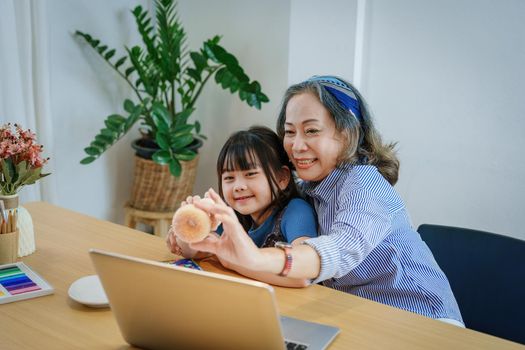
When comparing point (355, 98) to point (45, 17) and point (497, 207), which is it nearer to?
point (497, 207)

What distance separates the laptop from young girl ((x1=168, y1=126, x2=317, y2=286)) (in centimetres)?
58

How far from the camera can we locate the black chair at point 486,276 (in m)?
1.59

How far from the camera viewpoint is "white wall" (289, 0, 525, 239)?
2732mm

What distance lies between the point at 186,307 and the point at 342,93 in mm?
886

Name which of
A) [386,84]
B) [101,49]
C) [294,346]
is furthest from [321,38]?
[294,346]

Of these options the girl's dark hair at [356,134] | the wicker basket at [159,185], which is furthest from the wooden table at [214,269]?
the wicker basket at [159,185]

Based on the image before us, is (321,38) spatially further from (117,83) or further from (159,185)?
(117,83)

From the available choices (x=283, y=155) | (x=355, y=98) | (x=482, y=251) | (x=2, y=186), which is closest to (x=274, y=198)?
(x=283, y=155)

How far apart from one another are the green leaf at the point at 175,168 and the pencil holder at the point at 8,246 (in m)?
1.58

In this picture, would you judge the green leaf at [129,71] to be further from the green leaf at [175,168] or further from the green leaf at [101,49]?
the green leaf at [175,168]

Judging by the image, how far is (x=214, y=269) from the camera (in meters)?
1.59

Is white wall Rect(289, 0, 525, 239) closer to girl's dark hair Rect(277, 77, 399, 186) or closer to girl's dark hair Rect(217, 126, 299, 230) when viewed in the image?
girl's dark hair Rect(277, 77, 399, 186)

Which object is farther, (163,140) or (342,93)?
(163,140)

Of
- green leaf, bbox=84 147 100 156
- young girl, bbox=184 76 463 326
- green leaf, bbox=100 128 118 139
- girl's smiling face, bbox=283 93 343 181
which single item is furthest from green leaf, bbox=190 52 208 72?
girl's smiling face, bbox=283 93 343 181
